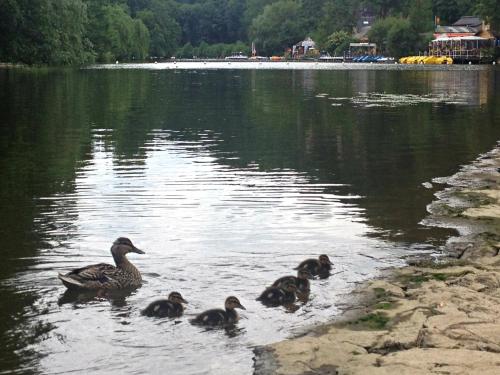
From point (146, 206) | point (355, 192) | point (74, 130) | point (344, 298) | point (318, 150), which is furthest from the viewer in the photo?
point (74, 130)

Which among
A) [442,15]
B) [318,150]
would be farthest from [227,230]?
[442,15]

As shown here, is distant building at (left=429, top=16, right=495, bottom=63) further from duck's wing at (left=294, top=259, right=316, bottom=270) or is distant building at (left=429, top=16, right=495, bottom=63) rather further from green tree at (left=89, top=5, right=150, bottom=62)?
duck's wing at (left=294, top=259, right=316, bottom=270)

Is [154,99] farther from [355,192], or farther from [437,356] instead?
[437,356]

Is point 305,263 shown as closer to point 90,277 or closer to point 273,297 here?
point 273,297

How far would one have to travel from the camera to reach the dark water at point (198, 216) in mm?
9875

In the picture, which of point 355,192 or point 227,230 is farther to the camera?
point 355,192

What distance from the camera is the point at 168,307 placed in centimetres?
1042

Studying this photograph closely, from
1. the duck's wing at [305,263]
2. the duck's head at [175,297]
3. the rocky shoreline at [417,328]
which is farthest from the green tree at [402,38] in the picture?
the duck's head at [175,297]

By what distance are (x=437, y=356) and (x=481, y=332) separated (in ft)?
2.85

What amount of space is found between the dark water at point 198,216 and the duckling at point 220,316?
0.45 feet

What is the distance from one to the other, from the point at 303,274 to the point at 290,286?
0.69m

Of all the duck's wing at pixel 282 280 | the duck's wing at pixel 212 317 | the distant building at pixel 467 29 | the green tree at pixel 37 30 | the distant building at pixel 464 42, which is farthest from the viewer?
the distant building at pixel 467 29

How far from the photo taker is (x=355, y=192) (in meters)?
18.5

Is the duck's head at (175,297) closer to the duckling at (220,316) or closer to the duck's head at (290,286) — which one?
the duckling at (220,316)
